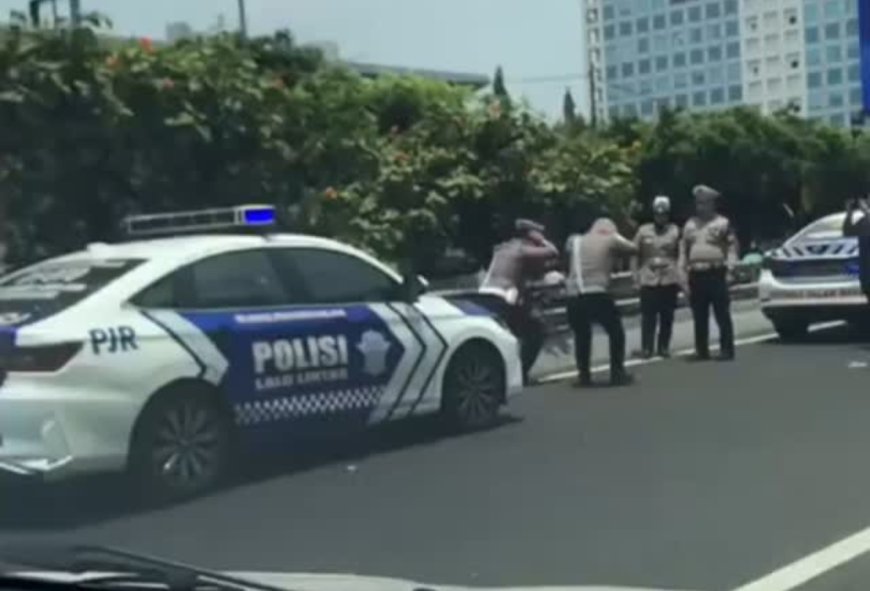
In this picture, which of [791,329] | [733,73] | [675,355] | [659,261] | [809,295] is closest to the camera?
[659,261]

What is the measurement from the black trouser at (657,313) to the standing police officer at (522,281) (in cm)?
215

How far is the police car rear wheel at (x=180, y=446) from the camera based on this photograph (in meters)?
9.40

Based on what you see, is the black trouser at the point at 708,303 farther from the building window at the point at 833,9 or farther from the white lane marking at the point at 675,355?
the building window at the point at 833,9

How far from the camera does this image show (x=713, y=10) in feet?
153

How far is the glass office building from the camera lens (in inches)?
1647

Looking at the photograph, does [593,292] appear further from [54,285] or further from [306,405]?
[54,285]

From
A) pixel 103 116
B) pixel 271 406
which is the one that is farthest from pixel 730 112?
pixel 271 406

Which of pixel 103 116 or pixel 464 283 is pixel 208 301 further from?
pixel 464 283

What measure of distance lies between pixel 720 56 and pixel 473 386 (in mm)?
38646

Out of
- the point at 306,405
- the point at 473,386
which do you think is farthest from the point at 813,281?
the point at 306,405

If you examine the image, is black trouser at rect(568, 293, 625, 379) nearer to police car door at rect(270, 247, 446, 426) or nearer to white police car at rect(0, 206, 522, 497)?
white police car at rect(0, 206, 522, 497)

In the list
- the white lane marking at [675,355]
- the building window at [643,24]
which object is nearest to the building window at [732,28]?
the building window at [643,24]

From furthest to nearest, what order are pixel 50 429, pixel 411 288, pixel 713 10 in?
pixel 713 10, pixel 411 288, pixel 50 429

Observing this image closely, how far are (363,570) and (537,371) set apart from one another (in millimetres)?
8818
